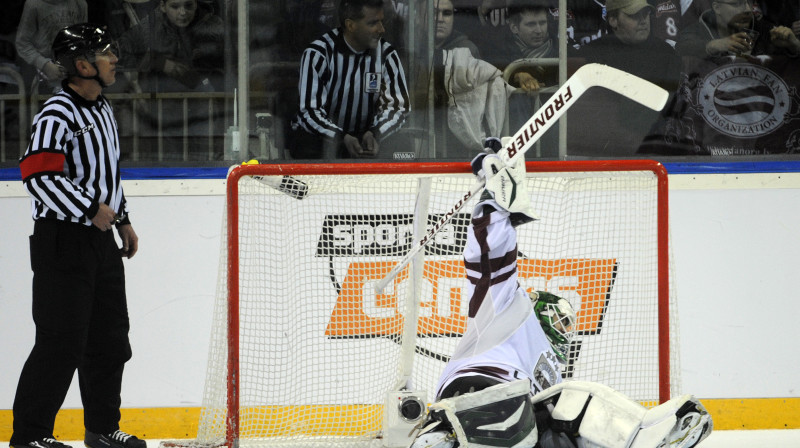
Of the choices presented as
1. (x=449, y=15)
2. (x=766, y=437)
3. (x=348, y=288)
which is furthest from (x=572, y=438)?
(x=449, y=15)

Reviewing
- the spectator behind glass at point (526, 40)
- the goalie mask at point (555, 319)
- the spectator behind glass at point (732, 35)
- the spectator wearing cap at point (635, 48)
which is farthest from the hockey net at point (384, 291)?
the spectator behind glass at point (732, 35)

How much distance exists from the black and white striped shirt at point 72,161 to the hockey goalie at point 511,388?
1.19 metres

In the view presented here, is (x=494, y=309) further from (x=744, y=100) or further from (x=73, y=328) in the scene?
(x=744, y=100)

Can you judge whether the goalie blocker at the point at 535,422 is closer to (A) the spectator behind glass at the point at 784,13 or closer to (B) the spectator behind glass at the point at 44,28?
(A) the spectator behind glass at the point at 784,13

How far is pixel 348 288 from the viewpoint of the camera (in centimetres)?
317

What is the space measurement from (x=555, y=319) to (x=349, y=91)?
152 centimetres

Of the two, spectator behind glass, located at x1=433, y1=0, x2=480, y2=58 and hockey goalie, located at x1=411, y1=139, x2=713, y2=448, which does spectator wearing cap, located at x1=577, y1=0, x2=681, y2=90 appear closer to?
spectator behind glass, located at x1=433, y1=0, x2=480, y2=58

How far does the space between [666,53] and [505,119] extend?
2.17 feet

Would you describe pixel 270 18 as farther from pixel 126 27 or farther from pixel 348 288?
pixel 348 288

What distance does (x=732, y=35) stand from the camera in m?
3.82

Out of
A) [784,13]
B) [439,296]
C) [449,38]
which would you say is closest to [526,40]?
[449,38]

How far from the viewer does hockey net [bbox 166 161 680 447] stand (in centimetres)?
297

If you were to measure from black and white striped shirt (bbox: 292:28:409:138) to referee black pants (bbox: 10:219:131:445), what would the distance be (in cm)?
102

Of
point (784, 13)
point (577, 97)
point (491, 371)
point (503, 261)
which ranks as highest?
→ point (784, 13)
